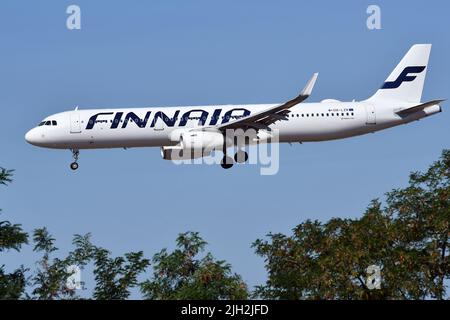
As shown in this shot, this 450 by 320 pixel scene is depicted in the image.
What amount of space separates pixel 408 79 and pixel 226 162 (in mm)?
16675

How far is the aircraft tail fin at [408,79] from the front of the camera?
222ft

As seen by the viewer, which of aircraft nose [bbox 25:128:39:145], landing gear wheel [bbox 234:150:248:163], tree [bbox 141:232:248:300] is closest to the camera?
tree [bbox 141:232:248:300]

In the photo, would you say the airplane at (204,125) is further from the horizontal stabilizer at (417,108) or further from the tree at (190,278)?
the tree at (190,278)

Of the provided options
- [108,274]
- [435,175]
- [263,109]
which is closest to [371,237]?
[435,175]

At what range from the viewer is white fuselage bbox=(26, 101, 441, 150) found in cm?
6050

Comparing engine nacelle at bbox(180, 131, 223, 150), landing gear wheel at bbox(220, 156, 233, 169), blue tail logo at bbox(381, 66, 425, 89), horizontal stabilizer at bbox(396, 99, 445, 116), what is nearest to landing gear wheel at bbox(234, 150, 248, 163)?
landing gear wheel at bbox(220, 156, 233, 169)

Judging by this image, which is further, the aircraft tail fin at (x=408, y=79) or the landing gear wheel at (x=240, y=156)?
the aircraft tail fin at (x=408, y=79)

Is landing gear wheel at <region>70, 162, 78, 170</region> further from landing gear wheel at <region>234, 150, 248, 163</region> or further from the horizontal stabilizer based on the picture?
the horizontal stabilizer

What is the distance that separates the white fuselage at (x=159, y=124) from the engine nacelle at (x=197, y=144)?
1.22m

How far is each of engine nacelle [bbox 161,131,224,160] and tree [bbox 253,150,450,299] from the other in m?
9.70

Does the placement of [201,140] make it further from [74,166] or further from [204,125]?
[74,166]

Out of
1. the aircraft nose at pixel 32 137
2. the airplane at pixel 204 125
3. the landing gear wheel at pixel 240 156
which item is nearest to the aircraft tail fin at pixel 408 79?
the airplane at pixel 204 125

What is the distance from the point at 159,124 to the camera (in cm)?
6059
